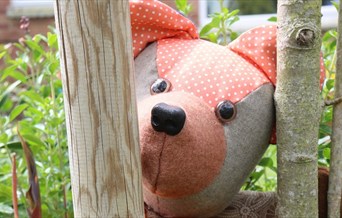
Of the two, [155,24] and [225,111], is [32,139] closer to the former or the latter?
[155,24]

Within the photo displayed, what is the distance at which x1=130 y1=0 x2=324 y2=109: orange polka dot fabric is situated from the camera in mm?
1363

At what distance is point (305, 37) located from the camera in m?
1.30

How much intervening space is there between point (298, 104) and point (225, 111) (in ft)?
0.53

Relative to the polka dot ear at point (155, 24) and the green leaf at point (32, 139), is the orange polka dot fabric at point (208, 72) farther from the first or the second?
the green leaf at point (32, 139)

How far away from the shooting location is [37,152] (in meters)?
1.92

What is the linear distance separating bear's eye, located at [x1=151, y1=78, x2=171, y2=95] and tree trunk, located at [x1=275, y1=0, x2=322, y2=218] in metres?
0.25

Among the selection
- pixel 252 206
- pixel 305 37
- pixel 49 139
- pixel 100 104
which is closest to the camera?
pixel 100 104

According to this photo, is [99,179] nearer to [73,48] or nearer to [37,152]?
[73,48]

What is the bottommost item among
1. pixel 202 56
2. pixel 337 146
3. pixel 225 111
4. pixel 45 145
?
pixel 45 145

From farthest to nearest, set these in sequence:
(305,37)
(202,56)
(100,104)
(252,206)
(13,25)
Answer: (13,25)
(252,206)
(202,56)
(305,37)
(100,104)

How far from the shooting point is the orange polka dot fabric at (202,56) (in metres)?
1.36

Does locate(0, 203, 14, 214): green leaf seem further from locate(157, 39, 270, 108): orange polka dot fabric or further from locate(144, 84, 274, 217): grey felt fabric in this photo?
locate(157, 39, 270, 108): orange polka dot fabric

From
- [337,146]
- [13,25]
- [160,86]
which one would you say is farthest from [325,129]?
[13,25]

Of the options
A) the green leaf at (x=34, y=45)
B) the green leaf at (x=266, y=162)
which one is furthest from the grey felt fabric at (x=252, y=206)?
the green leaf at (x=34, y=45)
